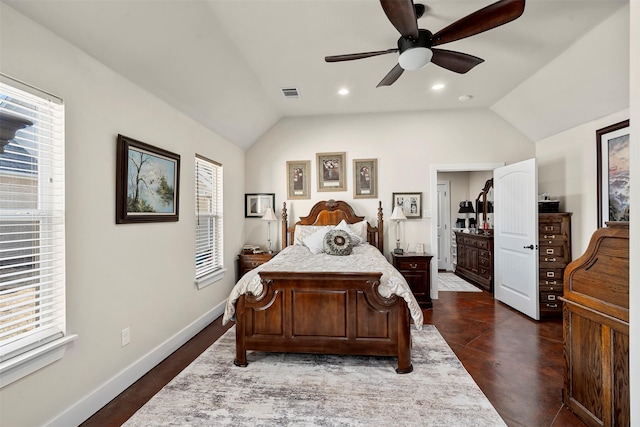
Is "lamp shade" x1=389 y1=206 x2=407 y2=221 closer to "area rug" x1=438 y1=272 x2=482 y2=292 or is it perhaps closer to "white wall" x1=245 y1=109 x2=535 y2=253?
"white wall" x1=245 y1=109 x2=535 y2=253

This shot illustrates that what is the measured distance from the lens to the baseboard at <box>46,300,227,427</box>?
1811mm

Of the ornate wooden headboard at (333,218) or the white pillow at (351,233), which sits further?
the ornate wooden headboard at (333,218)

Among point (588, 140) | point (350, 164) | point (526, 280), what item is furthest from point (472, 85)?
point (526, 280)

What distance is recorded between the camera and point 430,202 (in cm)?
452

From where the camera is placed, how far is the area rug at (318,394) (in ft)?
6.11

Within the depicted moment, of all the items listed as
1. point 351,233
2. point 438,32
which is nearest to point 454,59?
point 438,32

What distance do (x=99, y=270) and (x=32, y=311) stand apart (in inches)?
16.4

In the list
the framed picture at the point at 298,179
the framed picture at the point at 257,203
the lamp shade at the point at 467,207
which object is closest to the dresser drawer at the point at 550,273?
the lamp shade at the point at 467,207

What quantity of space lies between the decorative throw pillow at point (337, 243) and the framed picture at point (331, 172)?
3.59 ft

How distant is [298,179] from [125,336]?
3.09 metres

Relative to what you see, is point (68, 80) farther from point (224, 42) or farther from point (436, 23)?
point (436, 23)

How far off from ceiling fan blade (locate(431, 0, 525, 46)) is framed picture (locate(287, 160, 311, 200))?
9.31ft

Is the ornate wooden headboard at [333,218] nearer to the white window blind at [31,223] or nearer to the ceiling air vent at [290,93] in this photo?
the ceiling air vent at [290,93]

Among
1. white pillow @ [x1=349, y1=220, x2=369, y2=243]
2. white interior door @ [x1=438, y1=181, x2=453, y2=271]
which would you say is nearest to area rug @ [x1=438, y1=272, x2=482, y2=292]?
white interior door @ [x1=438, y1=181, x2=453, y2=271]
